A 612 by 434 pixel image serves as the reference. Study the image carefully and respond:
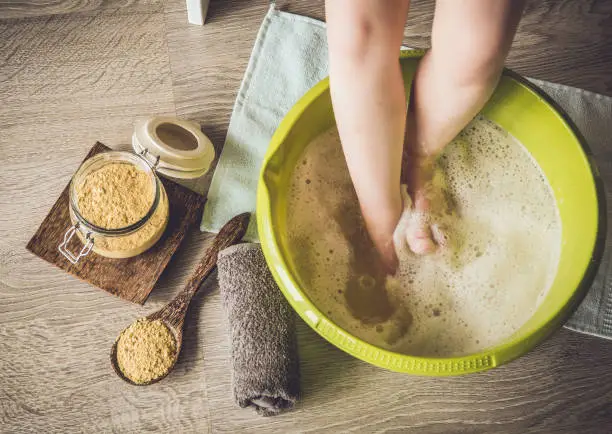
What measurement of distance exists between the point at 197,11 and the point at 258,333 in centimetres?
44

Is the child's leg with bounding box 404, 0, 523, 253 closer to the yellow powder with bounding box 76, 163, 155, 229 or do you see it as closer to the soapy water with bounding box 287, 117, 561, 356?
the soapy water with bounding box 287, 117, 561, 356

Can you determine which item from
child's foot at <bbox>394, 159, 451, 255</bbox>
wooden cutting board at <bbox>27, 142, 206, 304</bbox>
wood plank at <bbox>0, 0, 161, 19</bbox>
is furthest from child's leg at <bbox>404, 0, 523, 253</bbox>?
wood plank at <bbox>0, 0, 161, 19</bbox>

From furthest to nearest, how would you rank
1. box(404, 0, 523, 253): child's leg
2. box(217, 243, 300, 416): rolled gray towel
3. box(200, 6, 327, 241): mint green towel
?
box(200, 6, 327, 241): mint green towel < box(217, 243, 300, 416): rolled gray towel < box(404, 0, 523, 253): child's leg

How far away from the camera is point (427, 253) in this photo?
26.0 inches

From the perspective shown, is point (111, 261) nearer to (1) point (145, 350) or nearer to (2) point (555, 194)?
(1) point (145, 350)

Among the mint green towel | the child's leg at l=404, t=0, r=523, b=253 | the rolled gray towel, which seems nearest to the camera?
the child's leg at l=404, t=0, r=523, b=253

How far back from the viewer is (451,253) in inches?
26.5

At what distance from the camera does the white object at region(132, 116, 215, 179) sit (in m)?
0.66

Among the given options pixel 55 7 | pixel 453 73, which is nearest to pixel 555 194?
pixel 453 73

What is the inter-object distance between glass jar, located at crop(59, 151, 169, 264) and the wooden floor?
5cm

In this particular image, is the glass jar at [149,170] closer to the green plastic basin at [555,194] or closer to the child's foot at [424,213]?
the green plastic basin at [555,194]

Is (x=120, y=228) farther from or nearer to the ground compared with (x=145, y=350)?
farther from the ground

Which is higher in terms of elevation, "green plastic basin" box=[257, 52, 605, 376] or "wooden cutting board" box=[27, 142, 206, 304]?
"green plastic basin" box=[257, 52, 605, 376]

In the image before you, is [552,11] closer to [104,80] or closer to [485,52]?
[485,52]
